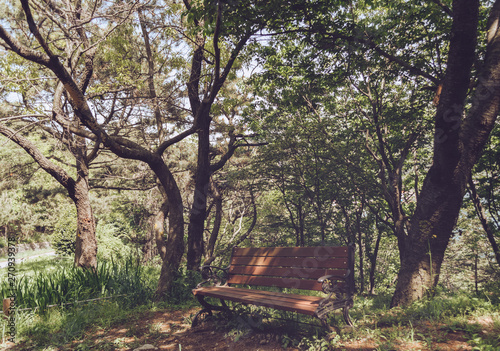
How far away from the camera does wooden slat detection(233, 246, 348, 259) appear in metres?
3.64

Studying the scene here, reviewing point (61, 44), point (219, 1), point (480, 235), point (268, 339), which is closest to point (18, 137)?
point (61, 44)

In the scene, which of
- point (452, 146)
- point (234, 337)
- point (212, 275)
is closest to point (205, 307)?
point (212, 275)

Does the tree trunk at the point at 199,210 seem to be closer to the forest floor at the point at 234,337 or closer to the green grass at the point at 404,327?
the forest floor at the point at 234,337

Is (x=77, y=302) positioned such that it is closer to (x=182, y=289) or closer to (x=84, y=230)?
(x=182, y=289)

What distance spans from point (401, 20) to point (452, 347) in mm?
6312

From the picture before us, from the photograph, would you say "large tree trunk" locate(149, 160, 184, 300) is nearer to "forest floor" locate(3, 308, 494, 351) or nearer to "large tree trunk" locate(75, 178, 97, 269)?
"forest floor" locate(3, 308, 494, 351)

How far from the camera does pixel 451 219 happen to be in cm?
405

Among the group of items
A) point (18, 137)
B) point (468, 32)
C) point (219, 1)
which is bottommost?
point (18, 137)

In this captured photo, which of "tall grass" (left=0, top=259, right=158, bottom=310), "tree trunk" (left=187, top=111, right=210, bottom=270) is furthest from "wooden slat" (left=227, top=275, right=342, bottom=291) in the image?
"tree trunk" (left=187, top=111, right=210, bottom=270)

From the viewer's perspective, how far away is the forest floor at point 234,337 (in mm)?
2805

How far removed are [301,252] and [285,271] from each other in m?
0.37

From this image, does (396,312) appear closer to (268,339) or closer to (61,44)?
(268,339)

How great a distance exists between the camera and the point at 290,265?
13.2 ft

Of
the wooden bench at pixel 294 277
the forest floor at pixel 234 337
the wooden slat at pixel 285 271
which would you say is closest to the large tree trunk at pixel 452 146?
the forest floor at pixel 234 337
